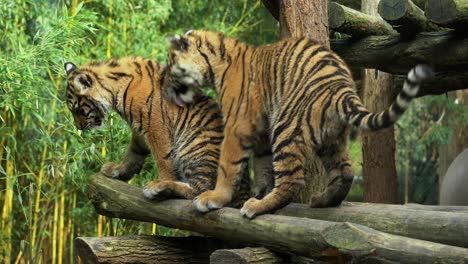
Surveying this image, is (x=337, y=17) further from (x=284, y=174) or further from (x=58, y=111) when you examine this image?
(x=58, y=111)

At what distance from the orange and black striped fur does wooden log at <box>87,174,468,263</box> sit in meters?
0.10

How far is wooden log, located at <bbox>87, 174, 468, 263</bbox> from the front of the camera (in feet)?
9.99

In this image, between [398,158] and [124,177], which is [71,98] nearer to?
[124,177]

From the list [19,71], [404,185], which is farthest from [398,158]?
[19,71]

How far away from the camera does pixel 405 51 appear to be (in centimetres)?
567

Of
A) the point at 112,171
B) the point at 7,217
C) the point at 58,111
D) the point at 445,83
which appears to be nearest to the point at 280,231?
the point at 112,171

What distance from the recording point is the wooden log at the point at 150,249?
4461mm

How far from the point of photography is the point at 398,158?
583 inches

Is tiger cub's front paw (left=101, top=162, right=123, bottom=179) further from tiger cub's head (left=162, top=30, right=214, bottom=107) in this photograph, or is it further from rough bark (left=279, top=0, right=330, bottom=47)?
rough bark (left=279, top=0, right=330, bottom=47)

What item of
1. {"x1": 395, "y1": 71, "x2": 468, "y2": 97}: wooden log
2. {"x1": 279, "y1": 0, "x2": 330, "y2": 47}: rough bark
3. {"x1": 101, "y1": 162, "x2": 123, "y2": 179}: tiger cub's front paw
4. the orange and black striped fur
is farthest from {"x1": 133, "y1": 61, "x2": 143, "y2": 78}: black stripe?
→ {"x1": 395, "y1": 71, "x2": 468, "y2": 97}: wooden log

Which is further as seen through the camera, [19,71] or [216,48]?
[19,71]

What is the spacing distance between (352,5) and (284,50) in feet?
15.1

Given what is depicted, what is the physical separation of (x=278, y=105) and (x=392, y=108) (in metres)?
0.79

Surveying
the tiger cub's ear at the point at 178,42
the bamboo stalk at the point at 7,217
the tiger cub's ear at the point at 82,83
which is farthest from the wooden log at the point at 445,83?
the bamboo stalk at the point at 7,217
